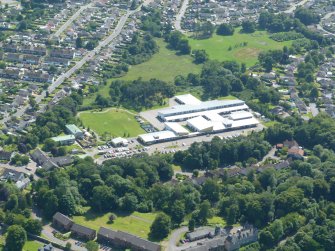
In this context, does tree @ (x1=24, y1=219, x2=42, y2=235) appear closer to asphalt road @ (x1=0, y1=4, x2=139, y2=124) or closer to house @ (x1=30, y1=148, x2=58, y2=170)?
house @ (x1=30, y1=148, x2=58, y2=170)

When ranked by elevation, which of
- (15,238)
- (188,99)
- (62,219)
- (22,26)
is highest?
(15,238)

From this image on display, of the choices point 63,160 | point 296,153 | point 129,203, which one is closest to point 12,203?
point 129,203

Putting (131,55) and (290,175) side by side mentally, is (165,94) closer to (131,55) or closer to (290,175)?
(131,55)

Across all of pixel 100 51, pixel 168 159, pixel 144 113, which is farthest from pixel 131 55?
pixel 168 159

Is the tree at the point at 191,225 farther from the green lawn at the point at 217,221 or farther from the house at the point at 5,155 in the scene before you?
the house at the point at 5,155

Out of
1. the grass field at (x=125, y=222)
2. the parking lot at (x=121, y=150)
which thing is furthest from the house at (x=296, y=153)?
the grass field at (x=125, y=222)

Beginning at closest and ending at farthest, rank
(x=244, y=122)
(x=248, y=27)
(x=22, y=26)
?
1. (x=244, y=122)
2. (x=22, y=26)
3. (x=248, y=27)

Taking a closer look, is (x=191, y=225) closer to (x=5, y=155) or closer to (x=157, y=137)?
(x=157, y=137)
